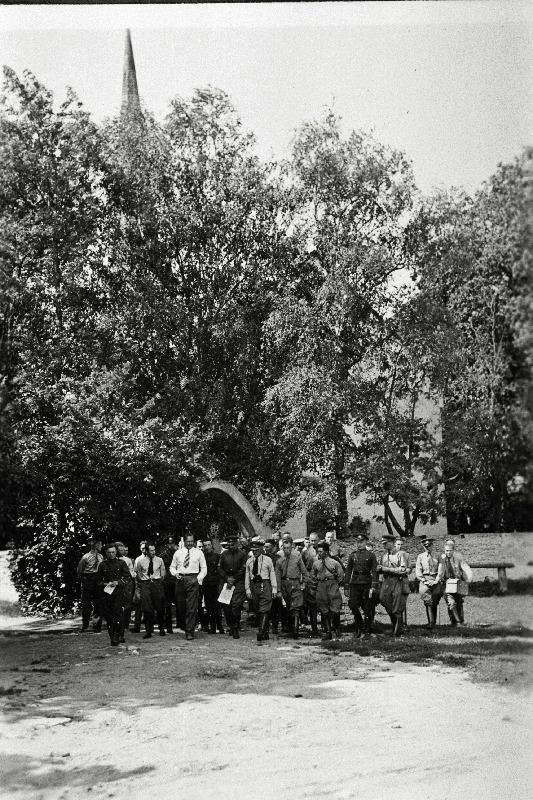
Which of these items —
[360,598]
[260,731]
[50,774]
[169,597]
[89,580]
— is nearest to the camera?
[50,774]

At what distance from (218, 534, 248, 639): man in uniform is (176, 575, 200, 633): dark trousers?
17.8 inches

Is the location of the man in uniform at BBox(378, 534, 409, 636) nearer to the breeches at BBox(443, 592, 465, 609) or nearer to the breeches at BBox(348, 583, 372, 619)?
the breeches at BBox(348, 583, 372, 619)

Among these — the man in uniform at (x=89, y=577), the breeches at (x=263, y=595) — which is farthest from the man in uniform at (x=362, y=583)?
the man in uniform at (x=89, y=577)

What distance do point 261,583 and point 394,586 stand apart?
6.15 feet

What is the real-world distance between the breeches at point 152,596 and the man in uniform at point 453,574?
4134mm

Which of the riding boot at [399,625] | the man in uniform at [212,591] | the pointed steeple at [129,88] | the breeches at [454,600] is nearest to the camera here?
the pointed steeple at [129,88]

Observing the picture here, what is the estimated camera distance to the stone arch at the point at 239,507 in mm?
16297

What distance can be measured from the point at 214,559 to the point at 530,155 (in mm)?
8454

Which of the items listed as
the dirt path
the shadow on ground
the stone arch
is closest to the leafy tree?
the stone arch

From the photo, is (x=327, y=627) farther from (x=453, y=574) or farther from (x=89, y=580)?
(x=89, y=580)

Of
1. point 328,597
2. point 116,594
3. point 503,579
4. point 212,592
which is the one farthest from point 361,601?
point 503,579

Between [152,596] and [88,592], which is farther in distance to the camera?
[88,592]

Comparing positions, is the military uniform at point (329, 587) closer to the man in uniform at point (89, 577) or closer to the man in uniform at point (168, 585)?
the man in uniform at point (168, 585)

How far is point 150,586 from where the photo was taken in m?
13.8
